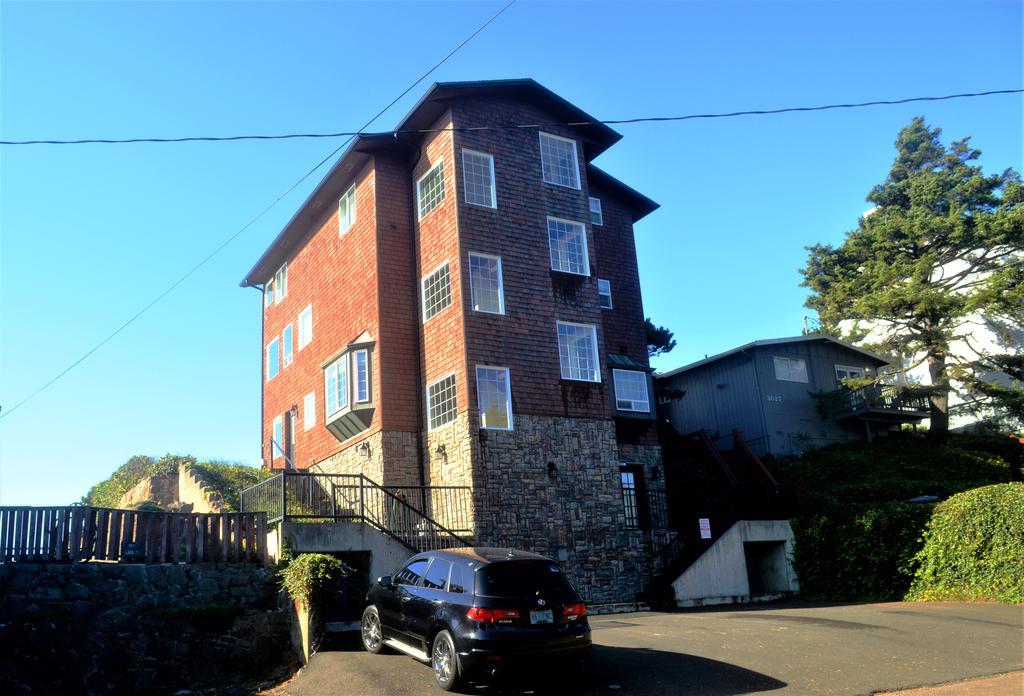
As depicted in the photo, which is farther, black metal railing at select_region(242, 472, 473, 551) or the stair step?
black metal railing at select_region(242, 472, 473, 551)

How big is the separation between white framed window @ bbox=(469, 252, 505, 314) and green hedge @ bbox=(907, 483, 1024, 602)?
12.2m

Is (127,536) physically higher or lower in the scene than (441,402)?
lower

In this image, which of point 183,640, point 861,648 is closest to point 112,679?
point 183,640

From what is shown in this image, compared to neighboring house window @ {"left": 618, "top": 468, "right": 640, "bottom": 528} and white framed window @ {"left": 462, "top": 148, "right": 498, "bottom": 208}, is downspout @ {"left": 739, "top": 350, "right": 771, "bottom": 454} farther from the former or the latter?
white framed window @ {"left": 462, "top": 148, "right": 498, "bottom": 208}

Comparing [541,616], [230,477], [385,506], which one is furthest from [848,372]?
[541,616]

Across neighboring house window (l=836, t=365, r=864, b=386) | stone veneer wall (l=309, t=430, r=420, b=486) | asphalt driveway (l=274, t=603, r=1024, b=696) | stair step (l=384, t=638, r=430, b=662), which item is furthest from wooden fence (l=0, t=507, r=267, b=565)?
neighboring house window (l=836, t=365, r=864, b=386)

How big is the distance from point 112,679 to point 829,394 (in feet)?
93.4

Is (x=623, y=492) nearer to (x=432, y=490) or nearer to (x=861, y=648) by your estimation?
(x=432, y=490)

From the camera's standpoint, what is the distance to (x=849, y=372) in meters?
37.3

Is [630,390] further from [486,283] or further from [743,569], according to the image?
[486,283]

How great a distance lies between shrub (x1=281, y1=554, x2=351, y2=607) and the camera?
586 inches

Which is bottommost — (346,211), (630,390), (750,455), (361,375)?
(750,455)

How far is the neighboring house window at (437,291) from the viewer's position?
2271 cm

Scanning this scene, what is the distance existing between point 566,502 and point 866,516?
7.80m
